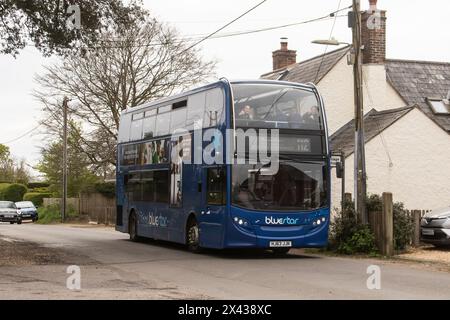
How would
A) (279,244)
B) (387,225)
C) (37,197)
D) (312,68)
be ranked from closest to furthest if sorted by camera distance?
(279,244), (387,225), (312,68), (37,197)

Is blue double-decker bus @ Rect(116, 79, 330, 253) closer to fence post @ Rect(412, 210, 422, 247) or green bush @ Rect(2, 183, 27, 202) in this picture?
fence post @ Rect(412, 210, 422, 247)

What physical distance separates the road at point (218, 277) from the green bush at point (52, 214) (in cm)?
3344

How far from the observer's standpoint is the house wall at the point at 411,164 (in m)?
29.4

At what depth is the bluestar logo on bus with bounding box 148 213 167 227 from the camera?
71.9 ft

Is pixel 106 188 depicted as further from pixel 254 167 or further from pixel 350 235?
pixel 254 167

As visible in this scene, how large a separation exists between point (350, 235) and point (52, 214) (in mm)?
37814

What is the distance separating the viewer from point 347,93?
3319 centimetres

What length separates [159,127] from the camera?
871 inches

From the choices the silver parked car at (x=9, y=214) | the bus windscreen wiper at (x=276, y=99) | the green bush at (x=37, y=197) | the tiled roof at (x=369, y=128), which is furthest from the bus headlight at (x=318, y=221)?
the green bush at (x=37, y=197)

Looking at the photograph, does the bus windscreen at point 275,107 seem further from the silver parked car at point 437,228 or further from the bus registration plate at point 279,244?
the silver parked car at point 437,228

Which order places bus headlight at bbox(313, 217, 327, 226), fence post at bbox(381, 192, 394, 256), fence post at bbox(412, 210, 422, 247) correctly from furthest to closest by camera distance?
fence post at bbox(412, 210, 422, 247), fence post at bbox(381, 192, 394, 256), bus headlight at bbox(313, 217, 327, 226)

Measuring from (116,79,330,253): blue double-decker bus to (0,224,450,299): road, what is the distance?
0.68 metres

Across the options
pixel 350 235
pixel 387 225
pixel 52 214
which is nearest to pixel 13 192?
pixel 52 214

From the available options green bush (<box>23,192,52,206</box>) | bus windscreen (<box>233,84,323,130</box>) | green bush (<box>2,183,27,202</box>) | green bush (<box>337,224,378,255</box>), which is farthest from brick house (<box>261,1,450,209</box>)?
green bush (<box>2,183,27,202</box>)
